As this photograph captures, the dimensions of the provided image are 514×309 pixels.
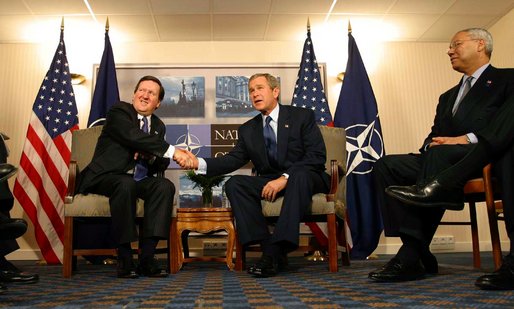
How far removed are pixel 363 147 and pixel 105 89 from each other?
99.9 inches

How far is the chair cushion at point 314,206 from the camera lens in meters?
2.72

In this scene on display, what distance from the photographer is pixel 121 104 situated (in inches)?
119

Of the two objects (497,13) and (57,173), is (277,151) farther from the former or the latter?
(497,13)

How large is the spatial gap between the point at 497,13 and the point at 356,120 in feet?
6.20

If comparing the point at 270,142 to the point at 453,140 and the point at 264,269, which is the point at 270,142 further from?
the point at 453,140

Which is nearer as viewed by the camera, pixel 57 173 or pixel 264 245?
pixel 264 245

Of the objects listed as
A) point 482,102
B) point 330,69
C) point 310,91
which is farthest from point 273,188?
point 330,69

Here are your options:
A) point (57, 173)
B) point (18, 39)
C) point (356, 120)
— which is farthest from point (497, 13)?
point (18, 39)

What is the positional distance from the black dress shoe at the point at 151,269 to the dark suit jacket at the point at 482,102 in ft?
5.28

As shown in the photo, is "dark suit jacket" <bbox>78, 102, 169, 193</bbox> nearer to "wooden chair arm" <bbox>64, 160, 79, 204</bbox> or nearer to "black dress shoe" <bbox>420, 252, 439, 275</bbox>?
"wooden chair arm" <bbox>64, 160, 79, 204</bbox>

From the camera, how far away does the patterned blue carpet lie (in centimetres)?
145

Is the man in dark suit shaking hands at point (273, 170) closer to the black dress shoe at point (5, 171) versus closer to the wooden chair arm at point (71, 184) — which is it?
the wooden chair arm at point (71, 184)

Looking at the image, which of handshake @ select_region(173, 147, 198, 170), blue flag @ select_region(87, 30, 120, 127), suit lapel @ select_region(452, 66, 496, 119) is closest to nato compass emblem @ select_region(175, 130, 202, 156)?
blue flag @ select_region(87, 30, 120, 127)

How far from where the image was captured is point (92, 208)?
2.81m
